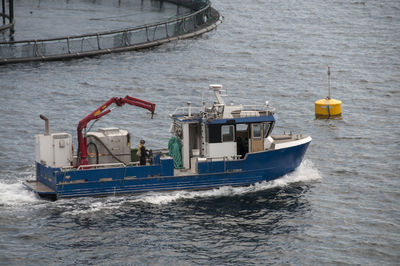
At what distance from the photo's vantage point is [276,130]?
65875mm

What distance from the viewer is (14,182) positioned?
51969 mm

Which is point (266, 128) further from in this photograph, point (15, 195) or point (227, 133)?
point (15, 195)

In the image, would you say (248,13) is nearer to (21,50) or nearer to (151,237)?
(21,50)

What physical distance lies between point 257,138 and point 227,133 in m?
1.95

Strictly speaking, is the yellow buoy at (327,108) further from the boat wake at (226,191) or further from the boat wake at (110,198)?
the boat wake at (110,198)

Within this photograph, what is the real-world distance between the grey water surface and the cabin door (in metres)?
2.36

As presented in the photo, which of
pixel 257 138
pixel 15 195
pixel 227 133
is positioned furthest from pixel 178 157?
pixel 15 195

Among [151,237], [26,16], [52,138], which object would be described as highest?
[26,16]

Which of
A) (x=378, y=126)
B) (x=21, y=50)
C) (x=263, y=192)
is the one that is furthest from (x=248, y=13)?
(x=263, y=192)

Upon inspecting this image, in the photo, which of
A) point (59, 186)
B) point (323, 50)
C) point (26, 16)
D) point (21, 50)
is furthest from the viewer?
point (26, 16)

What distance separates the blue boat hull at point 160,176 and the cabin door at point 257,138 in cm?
82

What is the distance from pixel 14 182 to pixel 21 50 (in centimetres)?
3758

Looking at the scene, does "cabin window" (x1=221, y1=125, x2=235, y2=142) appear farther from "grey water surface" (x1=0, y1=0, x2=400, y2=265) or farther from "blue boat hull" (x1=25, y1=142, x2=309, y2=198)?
"grey water surface" (x1=0, y1=0, x2=400, y2=265)

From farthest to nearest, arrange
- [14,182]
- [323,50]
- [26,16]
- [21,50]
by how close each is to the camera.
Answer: [26,16] < [323,50] < [21,50] < [14,182]
